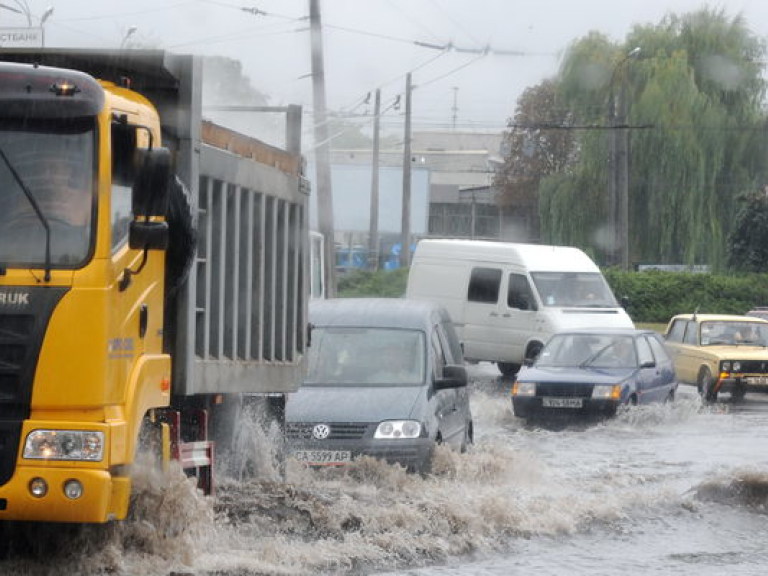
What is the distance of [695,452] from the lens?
737 inches

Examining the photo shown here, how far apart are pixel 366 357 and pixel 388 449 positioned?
1728 mm

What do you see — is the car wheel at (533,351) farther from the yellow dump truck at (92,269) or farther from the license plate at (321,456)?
the yellow dump truck at (92,269)

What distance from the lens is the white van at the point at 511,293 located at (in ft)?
98.0

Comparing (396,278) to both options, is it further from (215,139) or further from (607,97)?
(215,139)

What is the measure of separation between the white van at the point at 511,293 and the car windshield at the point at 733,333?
6.32 feet

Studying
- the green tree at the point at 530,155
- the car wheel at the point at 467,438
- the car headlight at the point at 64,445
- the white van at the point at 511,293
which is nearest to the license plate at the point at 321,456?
the car wheel at the point at 467,438

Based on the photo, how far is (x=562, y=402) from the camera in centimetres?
2161

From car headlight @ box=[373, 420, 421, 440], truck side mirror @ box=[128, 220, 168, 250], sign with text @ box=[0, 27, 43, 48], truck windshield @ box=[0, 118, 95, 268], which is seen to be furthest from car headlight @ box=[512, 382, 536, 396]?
truck windshield @ box=[0, 118, 95, 268]

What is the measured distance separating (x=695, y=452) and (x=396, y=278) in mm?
34062

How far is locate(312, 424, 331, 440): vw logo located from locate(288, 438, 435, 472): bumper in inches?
2.1

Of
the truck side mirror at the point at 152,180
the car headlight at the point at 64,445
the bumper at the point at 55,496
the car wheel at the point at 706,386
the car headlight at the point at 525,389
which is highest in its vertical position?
the truck side mirror at the point at 152,180

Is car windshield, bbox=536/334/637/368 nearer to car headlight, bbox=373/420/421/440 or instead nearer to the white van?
the white van

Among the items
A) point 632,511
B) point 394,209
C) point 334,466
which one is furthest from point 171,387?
point 394,209

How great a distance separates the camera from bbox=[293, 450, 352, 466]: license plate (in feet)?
42.4
